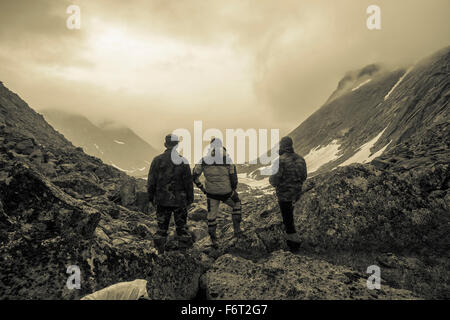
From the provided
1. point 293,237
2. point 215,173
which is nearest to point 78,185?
point 215,173

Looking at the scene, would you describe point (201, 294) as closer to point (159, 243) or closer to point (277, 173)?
point (159, 243)

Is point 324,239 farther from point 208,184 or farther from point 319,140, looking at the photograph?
point 319,140

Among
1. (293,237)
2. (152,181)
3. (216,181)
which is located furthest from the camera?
(216,181)

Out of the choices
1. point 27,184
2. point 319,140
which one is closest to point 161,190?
point 27,184

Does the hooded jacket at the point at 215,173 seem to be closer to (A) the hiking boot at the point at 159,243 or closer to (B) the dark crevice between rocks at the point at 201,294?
(A) the hiking boot at the point at 159,243

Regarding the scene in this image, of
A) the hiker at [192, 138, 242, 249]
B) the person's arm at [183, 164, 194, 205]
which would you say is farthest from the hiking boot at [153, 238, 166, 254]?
the hiker at [192, 138, 242, 249]

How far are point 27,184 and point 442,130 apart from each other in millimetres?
18189

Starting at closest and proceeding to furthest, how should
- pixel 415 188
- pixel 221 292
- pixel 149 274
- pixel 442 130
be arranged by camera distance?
pixel 221 292
pixel 149 274
pixel 415 188
pixel 442 130

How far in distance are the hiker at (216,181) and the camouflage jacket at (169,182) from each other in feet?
1.50

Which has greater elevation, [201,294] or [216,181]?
[216,181]

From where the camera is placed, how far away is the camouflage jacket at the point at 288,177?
18.8 feet

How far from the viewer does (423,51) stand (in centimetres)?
10919

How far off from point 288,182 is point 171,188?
3.24 metres

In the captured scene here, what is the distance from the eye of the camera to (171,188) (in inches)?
240
